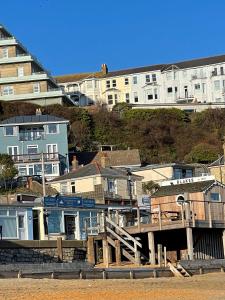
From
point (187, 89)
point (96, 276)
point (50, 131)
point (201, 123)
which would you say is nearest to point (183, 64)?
point (187, 89)

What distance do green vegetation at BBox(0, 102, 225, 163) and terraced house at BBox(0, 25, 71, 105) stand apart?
3.91 meters

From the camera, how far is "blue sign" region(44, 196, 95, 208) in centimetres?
5441

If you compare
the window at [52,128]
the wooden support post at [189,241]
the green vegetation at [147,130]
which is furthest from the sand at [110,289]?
the green vegetation at [147,130]

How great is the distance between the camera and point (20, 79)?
364 feet

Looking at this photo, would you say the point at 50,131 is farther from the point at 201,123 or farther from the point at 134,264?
the point at 134,264

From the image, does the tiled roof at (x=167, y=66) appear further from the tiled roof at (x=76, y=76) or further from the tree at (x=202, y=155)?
the tree at (x=202, y=155)

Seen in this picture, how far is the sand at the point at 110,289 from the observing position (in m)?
29.2

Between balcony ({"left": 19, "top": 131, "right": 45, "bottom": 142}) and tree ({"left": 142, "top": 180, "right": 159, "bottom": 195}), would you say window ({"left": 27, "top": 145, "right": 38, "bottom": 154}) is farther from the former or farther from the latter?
tree ({"left": 142, "top": 180, "right": 159, "bottom": 195})

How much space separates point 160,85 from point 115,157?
135 ft

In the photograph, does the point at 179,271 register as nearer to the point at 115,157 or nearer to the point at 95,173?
the point at 95,173

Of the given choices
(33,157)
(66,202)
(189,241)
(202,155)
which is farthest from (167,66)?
(189,241)

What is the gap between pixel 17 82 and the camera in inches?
4368

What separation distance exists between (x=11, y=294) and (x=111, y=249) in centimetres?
2189

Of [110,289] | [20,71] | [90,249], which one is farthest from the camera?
[20,71]
